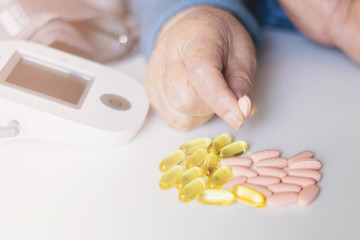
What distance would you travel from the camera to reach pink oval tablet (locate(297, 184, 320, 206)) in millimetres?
521

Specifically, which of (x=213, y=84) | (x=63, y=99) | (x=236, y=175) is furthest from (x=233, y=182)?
(x=63, y=99)

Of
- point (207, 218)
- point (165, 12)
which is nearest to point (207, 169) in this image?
point (207, 218)

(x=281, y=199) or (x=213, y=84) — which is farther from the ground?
(x=213, y=84)

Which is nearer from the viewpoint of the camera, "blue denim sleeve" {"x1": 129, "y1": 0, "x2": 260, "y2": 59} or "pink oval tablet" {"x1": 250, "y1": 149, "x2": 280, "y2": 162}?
"pink oval tablet" {"x1": 250, "y1": 149, "x2": 280, "y2": 162}

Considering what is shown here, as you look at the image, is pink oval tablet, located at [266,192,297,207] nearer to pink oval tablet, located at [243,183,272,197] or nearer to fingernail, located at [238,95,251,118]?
pink oval tablet, located at [243,183,272,197]

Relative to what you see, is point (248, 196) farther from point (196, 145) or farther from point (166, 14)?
point (166, 14)

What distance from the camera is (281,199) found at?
521 mm

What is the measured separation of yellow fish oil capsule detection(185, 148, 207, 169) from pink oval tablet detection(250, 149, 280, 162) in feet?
0.23

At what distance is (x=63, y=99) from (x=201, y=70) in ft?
0.68

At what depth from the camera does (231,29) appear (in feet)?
2.17

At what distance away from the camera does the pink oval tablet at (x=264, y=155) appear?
1.92ft

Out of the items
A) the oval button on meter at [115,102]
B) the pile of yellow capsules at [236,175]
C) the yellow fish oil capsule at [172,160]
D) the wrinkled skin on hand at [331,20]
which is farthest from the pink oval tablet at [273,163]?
the wrinkled skin on hand at [331,20]

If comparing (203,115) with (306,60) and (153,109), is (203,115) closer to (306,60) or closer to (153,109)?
(153,109)

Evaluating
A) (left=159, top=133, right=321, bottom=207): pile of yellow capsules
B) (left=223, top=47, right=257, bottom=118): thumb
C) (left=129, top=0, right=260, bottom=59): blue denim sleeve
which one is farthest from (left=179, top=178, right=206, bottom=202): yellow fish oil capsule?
(left=129, top=0, right=260, bottom=59): blue denim sleeve
